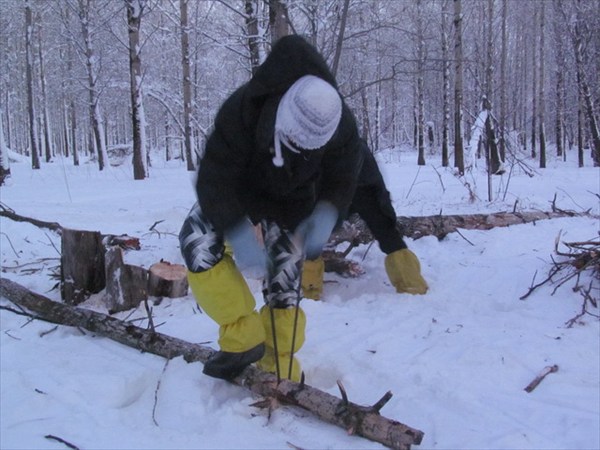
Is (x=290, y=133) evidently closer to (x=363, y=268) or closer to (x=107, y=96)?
(x=363, y=268)

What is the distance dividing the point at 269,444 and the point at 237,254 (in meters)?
0.68

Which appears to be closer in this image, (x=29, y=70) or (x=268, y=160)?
(x=268, y=160)

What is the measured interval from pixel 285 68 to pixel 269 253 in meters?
0.78

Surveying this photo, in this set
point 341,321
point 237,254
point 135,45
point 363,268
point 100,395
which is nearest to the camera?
point 237,254

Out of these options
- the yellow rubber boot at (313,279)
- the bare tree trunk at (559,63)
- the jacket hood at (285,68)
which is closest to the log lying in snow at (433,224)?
A: the yellow rubber boot at (313,279)

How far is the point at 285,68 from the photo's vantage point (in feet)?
Answer: 5.69

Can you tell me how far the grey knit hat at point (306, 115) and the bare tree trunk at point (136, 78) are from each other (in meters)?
11.9

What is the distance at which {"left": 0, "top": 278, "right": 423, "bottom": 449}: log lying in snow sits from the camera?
167cm

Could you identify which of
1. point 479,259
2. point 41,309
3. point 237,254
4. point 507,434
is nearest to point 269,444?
point 237,254

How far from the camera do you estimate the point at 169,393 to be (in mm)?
2025

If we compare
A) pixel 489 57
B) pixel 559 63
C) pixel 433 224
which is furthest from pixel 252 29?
pixel 559 63

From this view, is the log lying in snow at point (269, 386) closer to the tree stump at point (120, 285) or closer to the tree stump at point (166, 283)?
the tree stump at point (120, 285)

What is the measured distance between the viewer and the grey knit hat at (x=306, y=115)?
1.61 meters

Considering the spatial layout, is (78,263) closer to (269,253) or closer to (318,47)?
(269,253)
